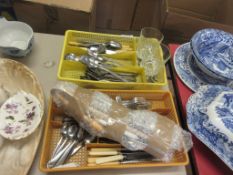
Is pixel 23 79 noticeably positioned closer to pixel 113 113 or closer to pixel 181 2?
pixel 113 113

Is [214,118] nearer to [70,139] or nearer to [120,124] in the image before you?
[120,124]

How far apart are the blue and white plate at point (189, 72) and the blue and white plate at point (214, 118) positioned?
6 centimetres

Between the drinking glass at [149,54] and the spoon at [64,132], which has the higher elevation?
the drinking glass at [149,54]

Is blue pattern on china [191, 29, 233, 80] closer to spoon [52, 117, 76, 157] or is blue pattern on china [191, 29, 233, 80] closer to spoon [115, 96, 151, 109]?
spoon [115, 96, 151, 109]

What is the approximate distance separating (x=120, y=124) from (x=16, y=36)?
0.40 m

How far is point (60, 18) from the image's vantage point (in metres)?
0.78

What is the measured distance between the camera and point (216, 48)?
2.22ft

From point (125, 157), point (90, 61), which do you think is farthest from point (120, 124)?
point (90, 61)

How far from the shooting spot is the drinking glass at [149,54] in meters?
0.62

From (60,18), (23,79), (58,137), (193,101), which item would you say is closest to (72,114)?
(58,137)

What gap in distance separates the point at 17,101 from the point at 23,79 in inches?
2.2

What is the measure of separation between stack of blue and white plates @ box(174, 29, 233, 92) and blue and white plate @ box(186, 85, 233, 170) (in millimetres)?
64

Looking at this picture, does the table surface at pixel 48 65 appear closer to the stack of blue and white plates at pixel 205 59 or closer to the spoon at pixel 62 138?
the spoon at pixel 62 138

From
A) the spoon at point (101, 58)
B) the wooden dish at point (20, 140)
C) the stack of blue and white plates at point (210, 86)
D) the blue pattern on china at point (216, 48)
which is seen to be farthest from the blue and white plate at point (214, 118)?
the wooden dish at point (20, 140)
